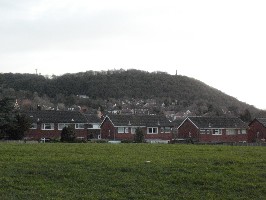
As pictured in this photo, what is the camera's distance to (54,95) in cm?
14800

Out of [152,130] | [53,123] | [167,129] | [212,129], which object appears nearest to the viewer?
A: [53,123]

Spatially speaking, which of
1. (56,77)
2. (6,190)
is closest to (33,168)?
(6,190)

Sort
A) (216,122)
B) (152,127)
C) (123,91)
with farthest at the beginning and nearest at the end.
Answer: (123,91)
(152,127)
(216,122)

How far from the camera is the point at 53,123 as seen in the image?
7344cm

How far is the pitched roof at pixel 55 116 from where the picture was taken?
7244 centimetres

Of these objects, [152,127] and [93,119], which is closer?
[152,127]

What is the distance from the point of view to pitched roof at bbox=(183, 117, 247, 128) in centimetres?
7344

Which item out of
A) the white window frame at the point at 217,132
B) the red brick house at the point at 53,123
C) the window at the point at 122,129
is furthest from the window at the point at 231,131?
the red brick house at the point at 53,123

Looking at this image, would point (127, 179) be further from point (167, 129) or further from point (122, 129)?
point (167, 129)

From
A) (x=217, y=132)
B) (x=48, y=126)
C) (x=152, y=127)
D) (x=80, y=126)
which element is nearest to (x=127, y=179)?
(x=48, y=126)

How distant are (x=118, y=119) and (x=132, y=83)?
80.7m

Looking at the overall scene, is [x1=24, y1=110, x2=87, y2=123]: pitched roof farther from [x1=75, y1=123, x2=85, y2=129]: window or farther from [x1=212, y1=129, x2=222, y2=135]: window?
[x1=212, y1=129, x2=222, y2=135]: window

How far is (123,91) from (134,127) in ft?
250

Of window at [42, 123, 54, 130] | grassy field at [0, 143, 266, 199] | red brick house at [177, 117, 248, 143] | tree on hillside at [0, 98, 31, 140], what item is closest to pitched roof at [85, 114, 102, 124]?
window at [42, 123, 54, 130]
